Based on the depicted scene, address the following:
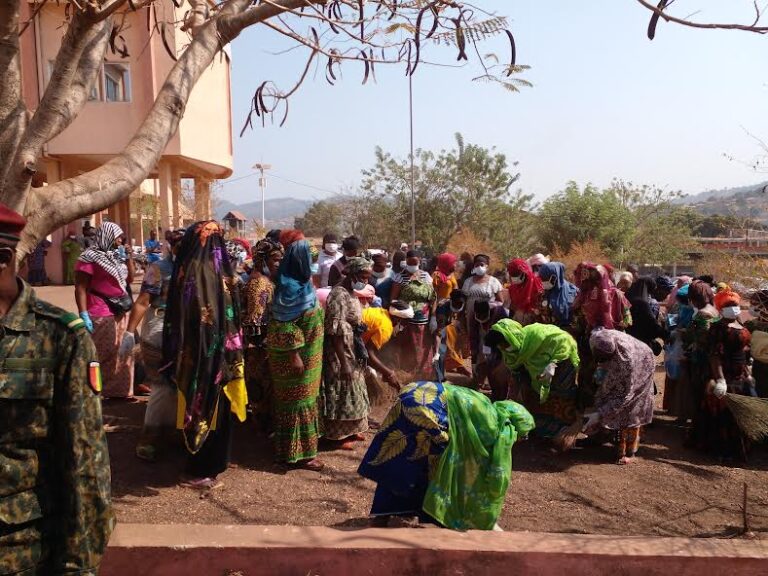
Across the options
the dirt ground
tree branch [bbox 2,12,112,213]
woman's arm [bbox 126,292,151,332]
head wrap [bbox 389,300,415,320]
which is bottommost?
the dirt ground

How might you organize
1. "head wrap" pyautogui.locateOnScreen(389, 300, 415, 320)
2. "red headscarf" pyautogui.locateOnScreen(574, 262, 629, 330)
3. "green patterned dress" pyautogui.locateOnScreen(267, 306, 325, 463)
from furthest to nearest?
"head wrap" pyautogui.locateOnScreen(389, 300, 415, 320) → "red headscarf" pyautogui.locateOnScreen(574, 262, 629, 330) → "green patterned dress" pyautogui.locateOnScreen(267, 306, 325, 463)

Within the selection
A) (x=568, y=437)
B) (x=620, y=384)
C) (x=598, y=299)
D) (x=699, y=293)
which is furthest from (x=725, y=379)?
(x=568, y=437)

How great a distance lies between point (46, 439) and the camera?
1787 millimetres

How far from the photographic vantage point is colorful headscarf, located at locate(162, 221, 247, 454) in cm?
386

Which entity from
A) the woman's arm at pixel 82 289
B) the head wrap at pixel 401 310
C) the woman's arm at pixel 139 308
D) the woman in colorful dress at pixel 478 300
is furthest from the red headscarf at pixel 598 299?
the woman's arm at pixel 82 289

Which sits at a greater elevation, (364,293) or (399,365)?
(364,293)

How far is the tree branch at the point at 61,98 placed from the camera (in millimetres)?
2969

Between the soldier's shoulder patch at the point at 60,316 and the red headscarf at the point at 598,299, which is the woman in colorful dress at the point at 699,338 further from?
the soldier's shoulder patch at the point at 60,316

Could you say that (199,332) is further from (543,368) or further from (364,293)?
(543,368)

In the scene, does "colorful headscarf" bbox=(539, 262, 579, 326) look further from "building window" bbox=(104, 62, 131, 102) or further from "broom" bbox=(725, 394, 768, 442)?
"building window" bbox=(104, 62, 131, 102)

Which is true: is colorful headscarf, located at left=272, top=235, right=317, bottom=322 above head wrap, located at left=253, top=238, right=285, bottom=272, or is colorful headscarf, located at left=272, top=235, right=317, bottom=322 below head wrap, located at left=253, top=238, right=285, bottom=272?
below

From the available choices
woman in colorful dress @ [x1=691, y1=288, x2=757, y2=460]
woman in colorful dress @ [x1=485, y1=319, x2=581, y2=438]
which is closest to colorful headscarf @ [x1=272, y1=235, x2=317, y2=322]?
woman in colorful dress @ [x1=485, y1=319, x2=581, y2=438]

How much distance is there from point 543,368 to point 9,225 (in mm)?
3929

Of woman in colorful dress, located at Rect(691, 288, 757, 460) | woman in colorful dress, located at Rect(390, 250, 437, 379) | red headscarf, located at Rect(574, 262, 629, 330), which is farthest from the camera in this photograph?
woman in colorful dress, located at Rect(390, 250, 437, 379)
